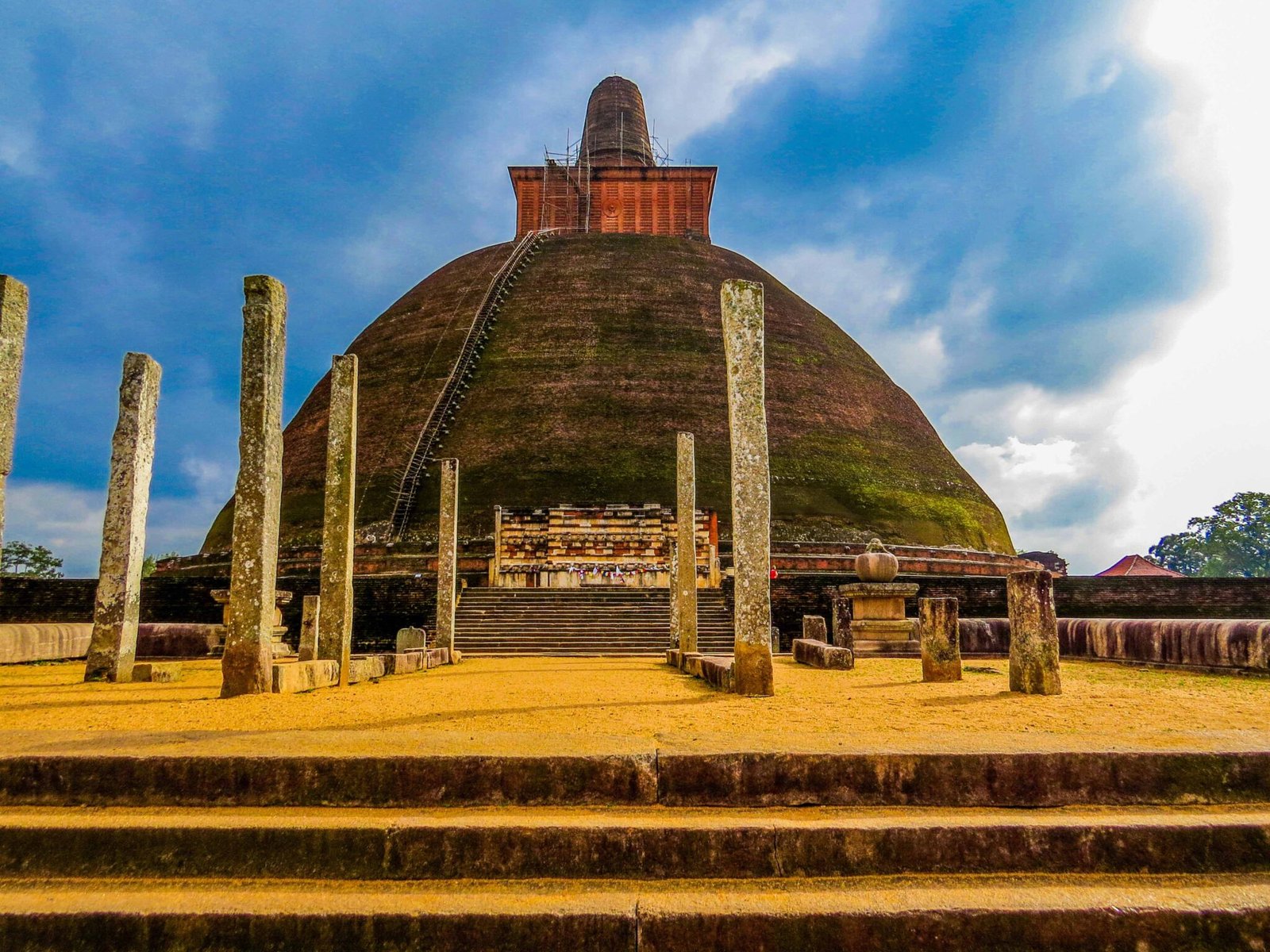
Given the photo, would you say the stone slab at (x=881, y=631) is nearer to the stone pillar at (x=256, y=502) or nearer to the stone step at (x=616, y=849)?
the stone pillar at (x=256, y=502)

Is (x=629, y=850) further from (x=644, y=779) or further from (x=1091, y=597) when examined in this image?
(x=1091, y=597)

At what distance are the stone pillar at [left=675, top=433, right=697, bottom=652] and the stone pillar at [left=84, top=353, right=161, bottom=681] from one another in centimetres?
578

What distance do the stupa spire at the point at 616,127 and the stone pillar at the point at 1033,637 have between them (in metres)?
32.0

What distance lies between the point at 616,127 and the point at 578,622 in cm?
2755

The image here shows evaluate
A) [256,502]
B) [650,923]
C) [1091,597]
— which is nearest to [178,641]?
[256,502]

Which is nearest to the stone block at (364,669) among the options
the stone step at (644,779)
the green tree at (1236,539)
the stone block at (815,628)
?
the stone step at (644,779)

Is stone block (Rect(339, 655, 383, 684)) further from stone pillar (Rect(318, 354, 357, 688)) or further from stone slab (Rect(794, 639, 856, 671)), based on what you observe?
stone slab (Rect(794, 639, 856, 671))

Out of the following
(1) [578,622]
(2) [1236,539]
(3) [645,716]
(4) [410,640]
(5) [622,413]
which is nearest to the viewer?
(3) [645,716]

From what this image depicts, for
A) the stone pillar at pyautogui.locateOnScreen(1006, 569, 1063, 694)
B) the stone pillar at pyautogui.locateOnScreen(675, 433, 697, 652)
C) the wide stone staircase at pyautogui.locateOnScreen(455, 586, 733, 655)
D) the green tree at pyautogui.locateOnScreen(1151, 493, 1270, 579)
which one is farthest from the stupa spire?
the green tree at pyautogui.locateOnScreen(1151, 493, 1270, 579)

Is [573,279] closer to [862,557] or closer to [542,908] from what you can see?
[862,557]

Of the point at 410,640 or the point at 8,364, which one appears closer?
the point at 8,364

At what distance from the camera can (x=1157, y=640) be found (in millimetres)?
9070

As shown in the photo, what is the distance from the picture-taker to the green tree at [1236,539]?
5300 cm

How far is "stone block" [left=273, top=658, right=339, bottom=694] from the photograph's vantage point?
614 centimetres
